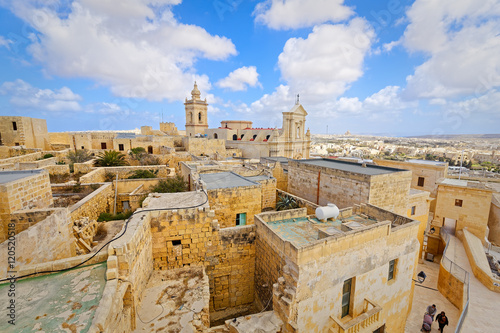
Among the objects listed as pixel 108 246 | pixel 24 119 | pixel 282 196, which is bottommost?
pixel 282 196

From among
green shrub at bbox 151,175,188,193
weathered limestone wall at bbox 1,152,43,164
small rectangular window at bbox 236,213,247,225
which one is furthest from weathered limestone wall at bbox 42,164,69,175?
small rectangular window at bbox 236,213,247,225

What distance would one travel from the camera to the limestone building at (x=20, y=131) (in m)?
21.0

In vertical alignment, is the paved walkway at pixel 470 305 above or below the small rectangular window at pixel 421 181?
below

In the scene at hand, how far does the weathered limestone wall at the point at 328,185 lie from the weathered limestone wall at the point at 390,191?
40 cm

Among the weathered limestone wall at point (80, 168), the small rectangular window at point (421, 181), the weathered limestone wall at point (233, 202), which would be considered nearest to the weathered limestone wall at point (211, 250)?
the weathered limestone wall at point (233, 202)

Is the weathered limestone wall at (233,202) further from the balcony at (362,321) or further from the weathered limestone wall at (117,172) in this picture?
the weathered limestone wall at (117,172)

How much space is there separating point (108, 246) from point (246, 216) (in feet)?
18.4

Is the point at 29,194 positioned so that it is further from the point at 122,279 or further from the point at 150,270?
the point at 122,279

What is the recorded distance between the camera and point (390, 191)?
889cm

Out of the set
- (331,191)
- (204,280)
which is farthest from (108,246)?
(331,191)

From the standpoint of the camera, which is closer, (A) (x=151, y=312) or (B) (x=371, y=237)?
(A) (x=151, y=312)

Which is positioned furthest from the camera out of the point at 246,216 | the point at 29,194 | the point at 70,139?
the point at 70,139

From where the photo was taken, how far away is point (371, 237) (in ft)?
17.5

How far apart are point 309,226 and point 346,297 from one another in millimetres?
1987
